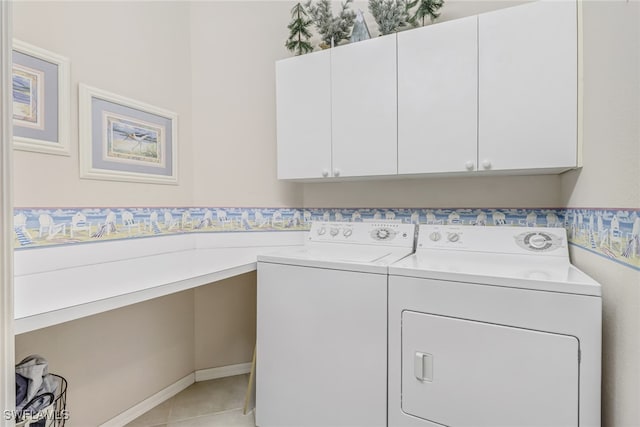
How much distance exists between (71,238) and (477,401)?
1991 millimetres

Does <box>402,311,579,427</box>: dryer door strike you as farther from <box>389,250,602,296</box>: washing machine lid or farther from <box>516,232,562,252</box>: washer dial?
<box>516,232,562,252</box>: washer dial

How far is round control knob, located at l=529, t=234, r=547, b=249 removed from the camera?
63.5 inches

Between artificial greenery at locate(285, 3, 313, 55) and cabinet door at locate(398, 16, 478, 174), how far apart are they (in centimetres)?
70

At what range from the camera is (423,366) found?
1354 mm

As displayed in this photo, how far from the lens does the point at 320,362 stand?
1594mm

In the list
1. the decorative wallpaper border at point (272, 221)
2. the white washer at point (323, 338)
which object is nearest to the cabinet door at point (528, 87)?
the decorative wallpaper border at point (272, 221)

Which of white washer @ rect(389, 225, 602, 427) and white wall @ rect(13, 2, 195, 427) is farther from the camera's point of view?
white wall @ rect(13, 2, 195, 427)

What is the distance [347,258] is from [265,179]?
3.38ft

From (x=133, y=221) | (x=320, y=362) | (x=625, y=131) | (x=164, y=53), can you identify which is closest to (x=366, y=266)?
(x=320, y=362)

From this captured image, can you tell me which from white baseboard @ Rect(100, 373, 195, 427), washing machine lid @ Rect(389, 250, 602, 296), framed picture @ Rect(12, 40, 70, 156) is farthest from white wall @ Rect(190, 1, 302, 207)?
white baseboard @ Rect(100, 373, 195, 427)

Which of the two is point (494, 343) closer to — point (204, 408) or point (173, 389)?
point (204, 408)

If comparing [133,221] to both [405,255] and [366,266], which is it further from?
[405,255]

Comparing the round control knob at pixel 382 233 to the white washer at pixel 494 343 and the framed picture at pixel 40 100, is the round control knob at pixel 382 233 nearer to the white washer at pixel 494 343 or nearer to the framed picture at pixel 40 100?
the white washer at pixel 494 343

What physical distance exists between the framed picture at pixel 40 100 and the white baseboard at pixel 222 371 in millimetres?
1718
